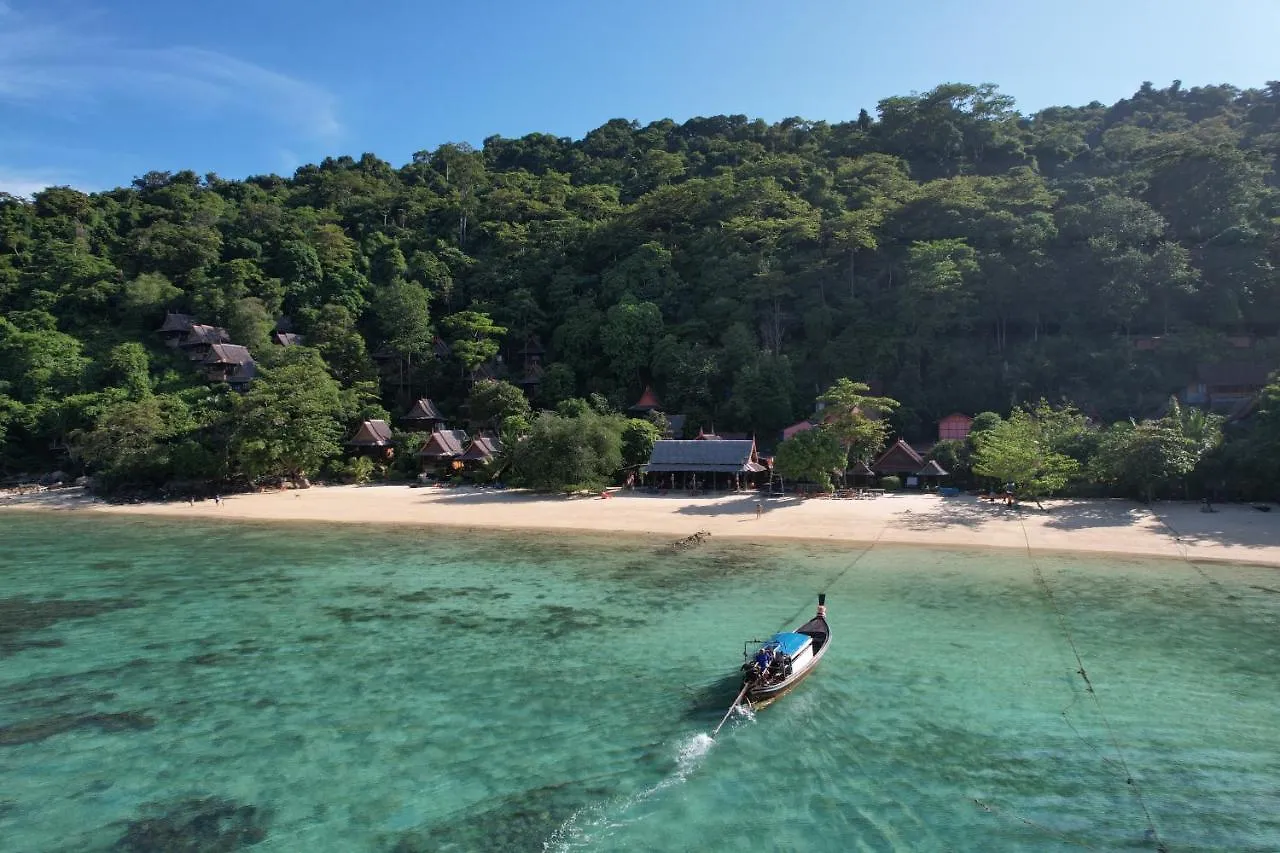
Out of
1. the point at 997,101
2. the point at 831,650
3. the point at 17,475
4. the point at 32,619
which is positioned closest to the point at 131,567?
the point at 32,619

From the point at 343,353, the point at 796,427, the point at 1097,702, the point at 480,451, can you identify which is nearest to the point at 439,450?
the point at 480,451

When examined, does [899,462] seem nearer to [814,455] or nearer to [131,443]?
[814,455]

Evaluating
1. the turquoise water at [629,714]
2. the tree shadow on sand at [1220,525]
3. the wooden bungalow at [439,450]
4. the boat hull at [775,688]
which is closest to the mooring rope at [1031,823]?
the turquoise water at [629,714]

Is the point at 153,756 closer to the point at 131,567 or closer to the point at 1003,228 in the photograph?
the point at 131,567

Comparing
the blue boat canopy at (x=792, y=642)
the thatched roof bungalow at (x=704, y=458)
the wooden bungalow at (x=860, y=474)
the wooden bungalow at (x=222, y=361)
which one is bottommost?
the blue boat canopy at (x=792, y=642)

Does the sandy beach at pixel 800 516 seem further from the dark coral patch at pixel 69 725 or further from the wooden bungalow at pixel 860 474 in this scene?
the dark coral patch at pixel 69 725

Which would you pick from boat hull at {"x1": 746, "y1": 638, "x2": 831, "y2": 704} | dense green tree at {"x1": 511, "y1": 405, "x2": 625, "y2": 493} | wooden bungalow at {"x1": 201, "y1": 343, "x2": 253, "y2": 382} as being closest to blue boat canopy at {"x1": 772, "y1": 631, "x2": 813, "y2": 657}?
boat hull at {"x1": 746, "y1": 638, "x2": 831, "y2": 704}
